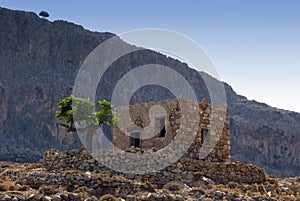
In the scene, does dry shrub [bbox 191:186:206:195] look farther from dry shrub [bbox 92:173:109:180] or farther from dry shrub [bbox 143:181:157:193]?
dry shrub [bbox 92:173:109:180]

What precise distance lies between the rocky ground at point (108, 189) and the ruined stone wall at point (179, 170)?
534mm

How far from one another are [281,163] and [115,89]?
4441 centimetres

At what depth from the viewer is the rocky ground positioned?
18.4 meters

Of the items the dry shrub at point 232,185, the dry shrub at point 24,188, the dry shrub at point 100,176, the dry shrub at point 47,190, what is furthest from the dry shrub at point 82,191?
the dry shrub at point 232,185

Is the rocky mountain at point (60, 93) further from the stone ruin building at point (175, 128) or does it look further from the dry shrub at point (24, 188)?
the dry shrub at point (24, 188)

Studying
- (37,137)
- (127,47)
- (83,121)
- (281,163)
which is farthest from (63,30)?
(83,121)

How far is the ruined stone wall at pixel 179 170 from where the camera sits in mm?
22500

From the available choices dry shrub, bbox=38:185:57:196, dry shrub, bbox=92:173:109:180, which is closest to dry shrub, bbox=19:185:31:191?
dry shrub, bbox=38:185:57:196

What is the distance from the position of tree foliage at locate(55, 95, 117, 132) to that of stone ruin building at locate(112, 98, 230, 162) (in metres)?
1.48

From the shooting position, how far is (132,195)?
19156mm

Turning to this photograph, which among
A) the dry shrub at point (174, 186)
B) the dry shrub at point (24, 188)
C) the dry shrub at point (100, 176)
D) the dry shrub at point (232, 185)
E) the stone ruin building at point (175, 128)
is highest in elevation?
the stone ruin building at point (175, 128)

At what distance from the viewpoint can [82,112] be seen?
96.0 ft

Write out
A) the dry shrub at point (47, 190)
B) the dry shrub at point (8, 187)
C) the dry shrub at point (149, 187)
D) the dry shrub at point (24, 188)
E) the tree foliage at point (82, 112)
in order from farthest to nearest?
the tree foliage at point (82, 112) → the dry shrub at point (149, 187) → the dry shrub at point (24, 188) → the dry shrub at point (8, 187) → the dry shrub at point (47, 190)

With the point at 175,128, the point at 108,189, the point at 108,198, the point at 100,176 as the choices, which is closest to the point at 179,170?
the point at 175,128
